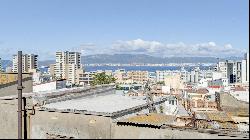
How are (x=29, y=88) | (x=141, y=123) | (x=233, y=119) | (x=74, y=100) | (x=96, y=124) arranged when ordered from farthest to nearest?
1. (x=29, y=88)
2. (x=74, y=100)
3. (x=233, y=119)
4. (x=96, y=124)
5. (x=141, y=123)

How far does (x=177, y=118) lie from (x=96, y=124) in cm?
372

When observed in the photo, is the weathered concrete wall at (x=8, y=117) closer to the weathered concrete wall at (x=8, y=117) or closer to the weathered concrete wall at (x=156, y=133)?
the weathered concrete wall at (x=8, y=117)

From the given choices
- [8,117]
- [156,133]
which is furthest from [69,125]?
[156,133]

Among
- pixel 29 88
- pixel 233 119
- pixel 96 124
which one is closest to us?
pixel 96 124

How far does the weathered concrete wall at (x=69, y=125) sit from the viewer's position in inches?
506

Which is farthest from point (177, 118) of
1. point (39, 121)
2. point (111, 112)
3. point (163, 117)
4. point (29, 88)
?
point (29, 88)

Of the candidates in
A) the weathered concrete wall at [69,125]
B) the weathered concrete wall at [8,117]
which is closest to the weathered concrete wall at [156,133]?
the weathered concrete wall at [69,125]

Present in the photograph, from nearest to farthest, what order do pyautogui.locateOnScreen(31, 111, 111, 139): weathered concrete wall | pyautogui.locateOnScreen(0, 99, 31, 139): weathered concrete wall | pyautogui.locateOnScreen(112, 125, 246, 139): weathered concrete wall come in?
1. pyautogui.locateOnScreen(112, 125, 246, 139): weathered concrete wall
2. pyautogui.locateOnScreen(31, 111, 111, 139): weathered concrete wall
3. pyautogui.locateOnScreen(0, 99, 31, 139): weathered concrete wall

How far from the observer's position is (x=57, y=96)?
17.4 meters

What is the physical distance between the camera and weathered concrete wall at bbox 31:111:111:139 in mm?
12840

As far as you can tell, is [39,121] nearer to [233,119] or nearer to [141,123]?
[141,123]

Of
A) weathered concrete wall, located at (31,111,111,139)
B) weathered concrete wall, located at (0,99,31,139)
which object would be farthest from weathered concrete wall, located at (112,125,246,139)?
weathered concrete wall, located at (0,99,31,139)

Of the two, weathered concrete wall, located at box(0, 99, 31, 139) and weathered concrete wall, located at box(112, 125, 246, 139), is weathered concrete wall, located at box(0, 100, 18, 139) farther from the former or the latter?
weathered concrete wall, located at box(112, 125, 246, 139)

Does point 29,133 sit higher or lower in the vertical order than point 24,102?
lower
